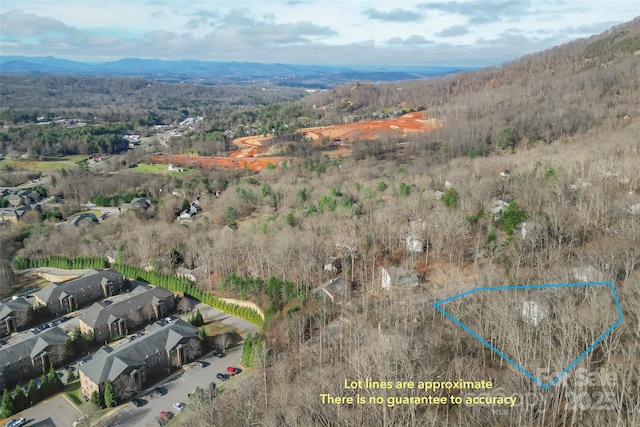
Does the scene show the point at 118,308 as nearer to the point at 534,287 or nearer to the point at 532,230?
the point at 534,287

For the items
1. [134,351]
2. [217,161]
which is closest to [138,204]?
[217,161]

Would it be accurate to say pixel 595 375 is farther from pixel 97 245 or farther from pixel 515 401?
pixel 97 245

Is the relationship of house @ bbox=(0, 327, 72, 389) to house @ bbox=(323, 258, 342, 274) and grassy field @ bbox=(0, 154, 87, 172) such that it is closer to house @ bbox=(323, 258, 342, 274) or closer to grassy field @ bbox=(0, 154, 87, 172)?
house @ bbox=(323, 258, 342, 274)

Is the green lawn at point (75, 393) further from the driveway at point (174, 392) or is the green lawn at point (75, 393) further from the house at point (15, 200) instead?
the house at point (15, 200)

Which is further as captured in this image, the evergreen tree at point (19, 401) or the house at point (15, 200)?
the house at point (15, 200)

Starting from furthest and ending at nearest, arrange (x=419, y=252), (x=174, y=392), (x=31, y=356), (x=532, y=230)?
(x=419, y=252) < (x=532, y=230) < (x=31, y=356) < (x=174, y=392)

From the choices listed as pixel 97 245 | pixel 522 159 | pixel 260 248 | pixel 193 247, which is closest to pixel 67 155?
pixel 97 245

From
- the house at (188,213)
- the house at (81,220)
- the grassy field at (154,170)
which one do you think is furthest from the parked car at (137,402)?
the grassy field at (154,170)
